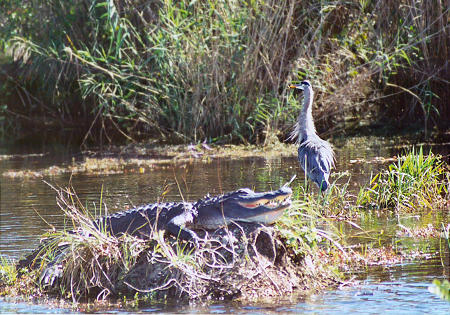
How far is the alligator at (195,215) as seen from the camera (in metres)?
5.18

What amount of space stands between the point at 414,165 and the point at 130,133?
8.80 m

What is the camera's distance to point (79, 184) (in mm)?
10531

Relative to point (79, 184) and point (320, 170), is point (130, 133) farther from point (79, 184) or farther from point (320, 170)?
point (320, 170)

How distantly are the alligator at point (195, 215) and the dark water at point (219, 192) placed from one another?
235mm

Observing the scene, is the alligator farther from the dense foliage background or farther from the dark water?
the dense foliage background

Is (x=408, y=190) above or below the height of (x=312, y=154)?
below

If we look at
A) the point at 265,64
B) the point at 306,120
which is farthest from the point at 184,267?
the point at 265,64

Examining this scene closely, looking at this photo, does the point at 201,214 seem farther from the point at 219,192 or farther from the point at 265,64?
the point at 265,64

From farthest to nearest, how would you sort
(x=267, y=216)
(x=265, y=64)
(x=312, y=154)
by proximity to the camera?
(x=265, y=64)
(x=312, y=154)
(x=267, y=216)

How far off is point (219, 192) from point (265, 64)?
13.6 feet

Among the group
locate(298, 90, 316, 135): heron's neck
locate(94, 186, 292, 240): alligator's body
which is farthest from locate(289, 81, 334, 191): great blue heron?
locate(94, 186, 292, 240): alligator's body

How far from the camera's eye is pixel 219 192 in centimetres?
889

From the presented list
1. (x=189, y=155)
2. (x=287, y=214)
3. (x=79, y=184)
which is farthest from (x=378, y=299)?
(x=189, y=155)

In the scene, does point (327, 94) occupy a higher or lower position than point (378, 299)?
higher
